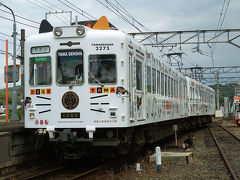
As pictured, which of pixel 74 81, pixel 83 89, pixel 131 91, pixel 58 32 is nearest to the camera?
pixel 83 89

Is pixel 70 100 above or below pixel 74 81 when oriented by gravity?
below

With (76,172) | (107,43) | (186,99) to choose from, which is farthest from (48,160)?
(186,99)

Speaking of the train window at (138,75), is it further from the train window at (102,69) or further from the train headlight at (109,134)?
the train headlight at (109,134)

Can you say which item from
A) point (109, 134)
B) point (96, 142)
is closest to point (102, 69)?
point (109, 134)

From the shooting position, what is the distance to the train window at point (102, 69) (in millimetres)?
8273

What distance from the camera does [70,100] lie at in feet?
27.3

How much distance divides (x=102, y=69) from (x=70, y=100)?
1.02 meters

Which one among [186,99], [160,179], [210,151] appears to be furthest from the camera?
[186,99]

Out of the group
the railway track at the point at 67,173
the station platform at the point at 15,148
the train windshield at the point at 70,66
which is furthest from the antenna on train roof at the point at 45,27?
the railway track at the point at 67,173

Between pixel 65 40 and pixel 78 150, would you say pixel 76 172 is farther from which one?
pixel 65 40

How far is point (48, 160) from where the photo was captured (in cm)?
1058

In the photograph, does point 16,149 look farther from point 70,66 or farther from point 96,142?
point 70,66

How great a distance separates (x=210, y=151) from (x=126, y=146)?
5.22m

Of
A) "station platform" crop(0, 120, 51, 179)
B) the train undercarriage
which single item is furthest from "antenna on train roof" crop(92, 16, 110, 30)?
"station platform" crop(0, 120, 51, 179)
